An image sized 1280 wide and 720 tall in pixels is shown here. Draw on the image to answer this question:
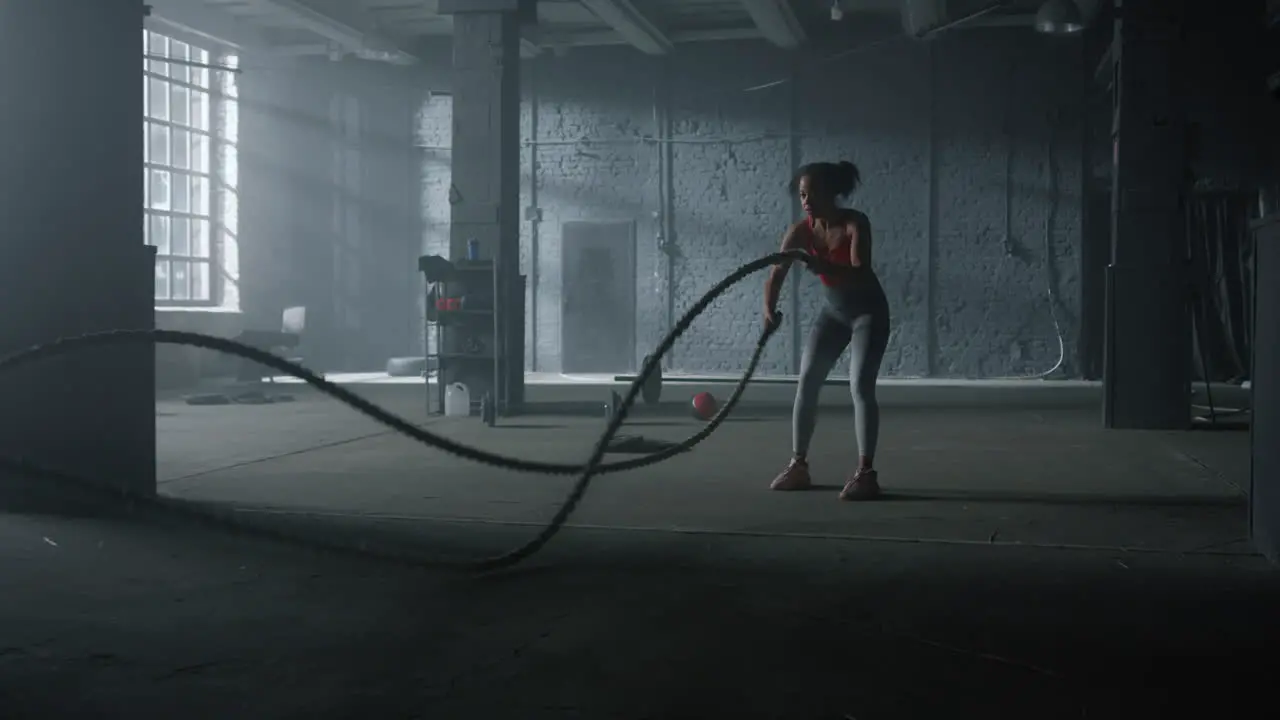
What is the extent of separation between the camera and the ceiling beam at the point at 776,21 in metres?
15.0

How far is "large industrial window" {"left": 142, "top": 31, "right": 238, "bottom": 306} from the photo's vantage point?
1661cm

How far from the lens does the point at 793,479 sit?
6.10 metres

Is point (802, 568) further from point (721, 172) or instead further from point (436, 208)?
point (436, 208)

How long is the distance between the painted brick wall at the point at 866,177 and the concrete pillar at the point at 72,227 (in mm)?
12524

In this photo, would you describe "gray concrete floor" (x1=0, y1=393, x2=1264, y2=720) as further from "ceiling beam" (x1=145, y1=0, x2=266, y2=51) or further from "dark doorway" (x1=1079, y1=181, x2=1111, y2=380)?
"ceiling beam" (x1=145, y1=0, x2=266, y2=51)

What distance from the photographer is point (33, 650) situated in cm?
307

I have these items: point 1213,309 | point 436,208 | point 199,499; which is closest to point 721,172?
point 436,208

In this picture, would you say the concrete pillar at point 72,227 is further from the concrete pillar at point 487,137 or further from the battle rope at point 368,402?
the concrete pillar at point 487,137

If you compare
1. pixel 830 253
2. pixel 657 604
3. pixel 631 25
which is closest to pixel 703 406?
pixel 830 253

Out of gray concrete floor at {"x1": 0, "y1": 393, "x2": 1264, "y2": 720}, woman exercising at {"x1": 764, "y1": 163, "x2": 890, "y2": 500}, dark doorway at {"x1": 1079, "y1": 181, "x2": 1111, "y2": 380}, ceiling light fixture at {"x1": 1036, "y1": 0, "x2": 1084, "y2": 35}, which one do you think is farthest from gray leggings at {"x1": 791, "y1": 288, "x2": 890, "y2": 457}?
dark doorway at {"x1": 1079, "y1": 181, "x2": 1111, "y2": 380}

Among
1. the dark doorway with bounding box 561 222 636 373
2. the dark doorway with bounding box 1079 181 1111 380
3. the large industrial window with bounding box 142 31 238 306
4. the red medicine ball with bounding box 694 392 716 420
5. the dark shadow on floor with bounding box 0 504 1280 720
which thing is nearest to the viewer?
the dark shadow on floor with bounding box 0 504 1280 720

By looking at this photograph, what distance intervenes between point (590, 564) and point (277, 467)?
3426 millimetres

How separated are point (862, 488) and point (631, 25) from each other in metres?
11.4

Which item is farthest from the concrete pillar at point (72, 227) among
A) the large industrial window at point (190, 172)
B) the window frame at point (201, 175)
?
the window frame at point (201, 175)
